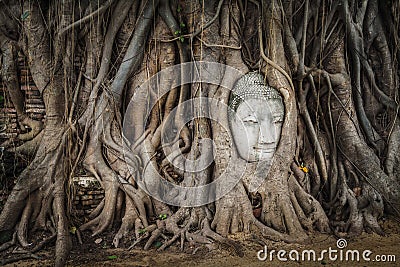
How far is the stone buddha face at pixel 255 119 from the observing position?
3.91 meters

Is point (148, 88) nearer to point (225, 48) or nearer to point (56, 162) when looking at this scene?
point (225, 48)

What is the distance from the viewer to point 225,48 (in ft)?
13.5

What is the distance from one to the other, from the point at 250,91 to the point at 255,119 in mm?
308

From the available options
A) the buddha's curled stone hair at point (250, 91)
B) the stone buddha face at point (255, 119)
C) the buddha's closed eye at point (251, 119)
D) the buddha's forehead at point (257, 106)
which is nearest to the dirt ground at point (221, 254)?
the stone buddha face at point (255, 119)

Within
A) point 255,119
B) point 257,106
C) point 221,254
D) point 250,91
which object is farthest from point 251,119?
point 221,254

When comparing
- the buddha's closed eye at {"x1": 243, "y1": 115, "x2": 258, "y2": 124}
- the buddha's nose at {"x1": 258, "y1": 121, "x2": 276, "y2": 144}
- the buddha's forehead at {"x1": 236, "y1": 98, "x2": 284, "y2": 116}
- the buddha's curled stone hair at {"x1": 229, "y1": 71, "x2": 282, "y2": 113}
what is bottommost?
the buddha's nose at {"x1": 258, "y1": 121, "x2": 276, "y2": 144}

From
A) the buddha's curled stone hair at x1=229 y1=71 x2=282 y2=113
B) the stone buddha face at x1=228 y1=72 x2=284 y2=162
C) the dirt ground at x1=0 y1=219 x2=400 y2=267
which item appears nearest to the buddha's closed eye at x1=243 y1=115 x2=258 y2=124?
the stone buddha face at x1=228 y1=72 x2=284 y2=162

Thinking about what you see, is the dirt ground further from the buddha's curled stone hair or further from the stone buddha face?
the buddha's curled stone hair

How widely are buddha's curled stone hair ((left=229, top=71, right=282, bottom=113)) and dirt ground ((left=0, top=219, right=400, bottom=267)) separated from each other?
142 centimetres

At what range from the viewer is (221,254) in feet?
11.2

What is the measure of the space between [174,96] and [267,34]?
1258 mm

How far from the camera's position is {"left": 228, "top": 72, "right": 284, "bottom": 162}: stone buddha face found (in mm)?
3908

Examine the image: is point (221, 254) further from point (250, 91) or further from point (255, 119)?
point (250, 91)

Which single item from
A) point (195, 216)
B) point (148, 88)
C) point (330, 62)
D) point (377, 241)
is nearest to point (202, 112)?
point (148, 88)
